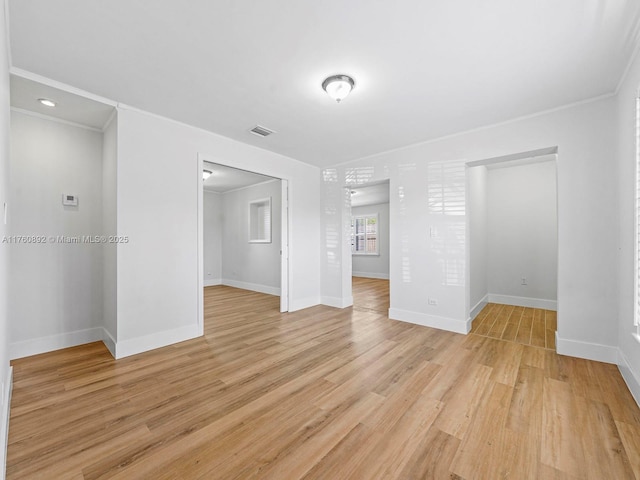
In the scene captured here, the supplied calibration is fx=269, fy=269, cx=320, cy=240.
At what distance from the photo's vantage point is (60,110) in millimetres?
2816

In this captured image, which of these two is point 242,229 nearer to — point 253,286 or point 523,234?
point 253,286

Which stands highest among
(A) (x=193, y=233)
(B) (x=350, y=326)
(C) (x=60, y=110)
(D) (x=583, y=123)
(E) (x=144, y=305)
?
(C) (x=60, y=110)

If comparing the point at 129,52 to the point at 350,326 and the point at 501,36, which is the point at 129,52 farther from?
the point at 350,326

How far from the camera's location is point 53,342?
2947mm

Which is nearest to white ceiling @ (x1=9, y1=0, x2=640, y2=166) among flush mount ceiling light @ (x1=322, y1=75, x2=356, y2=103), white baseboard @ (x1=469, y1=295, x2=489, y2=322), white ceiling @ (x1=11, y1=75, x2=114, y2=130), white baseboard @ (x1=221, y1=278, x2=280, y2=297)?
flush mount ceiling light @ (x1=322, y1=75, x2=356, y2=103)

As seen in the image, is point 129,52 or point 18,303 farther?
point 18,303

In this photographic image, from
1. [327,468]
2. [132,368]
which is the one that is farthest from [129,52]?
[327,468]

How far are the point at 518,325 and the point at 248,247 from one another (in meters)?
5.59

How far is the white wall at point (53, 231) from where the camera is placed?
2.81 m

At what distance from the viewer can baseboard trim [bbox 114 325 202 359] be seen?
8.99ft

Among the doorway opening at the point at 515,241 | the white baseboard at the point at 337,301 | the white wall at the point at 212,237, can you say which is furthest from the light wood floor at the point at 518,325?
the white wall at the point at 212,237

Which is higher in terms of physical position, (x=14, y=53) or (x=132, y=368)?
(x=14, y=53)

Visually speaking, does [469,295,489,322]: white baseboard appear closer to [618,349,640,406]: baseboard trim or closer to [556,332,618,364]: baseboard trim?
[556,332,618,364]: baseboard trim

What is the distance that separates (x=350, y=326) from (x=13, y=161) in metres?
4.25
